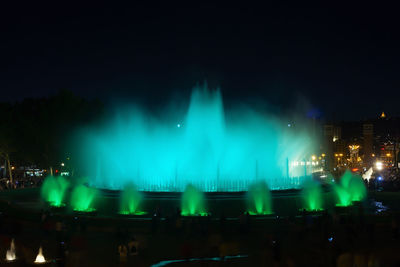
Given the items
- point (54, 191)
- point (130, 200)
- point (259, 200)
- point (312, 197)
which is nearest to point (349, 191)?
point (312, 197)

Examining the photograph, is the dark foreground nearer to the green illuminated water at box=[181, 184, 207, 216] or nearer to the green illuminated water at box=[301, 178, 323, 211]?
the green illuminated water at box=[181, 184, 207, 216]

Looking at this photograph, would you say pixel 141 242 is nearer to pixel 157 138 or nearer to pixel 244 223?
pixel 244 223

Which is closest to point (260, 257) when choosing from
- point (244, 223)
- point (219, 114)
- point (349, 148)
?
point (244, 223)

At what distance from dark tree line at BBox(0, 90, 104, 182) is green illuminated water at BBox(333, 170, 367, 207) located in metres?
26.9

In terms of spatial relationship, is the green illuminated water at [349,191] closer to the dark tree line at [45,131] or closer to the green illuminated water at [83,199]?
the green illuminated water at [83,199]

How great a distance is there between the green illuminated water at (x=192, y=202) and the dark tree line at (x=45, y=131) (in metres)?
24.3

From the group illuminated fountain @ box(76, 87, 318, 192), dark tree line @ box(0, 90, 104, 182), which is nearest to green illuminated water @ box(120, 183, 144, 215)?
illuminated fountain @ box(76, 87, 318, 192)

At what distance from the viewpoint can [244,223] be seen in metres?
Result: 16.0

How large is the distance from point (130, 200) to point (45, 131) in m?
23.5

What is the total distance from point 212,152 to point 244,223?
560 inches

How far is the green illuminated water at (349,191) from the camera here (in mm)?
21984

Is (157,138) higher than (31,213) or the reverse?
higher

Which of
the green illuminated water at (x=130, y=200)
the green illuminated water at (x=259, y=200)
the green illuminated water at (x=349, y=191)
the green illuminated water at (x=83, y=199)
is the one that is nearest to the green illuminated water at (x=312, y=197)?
the green illuminated water at (x=349, y=191)

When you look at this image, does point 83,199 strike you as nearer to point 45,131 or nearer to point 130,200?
point 130,200
